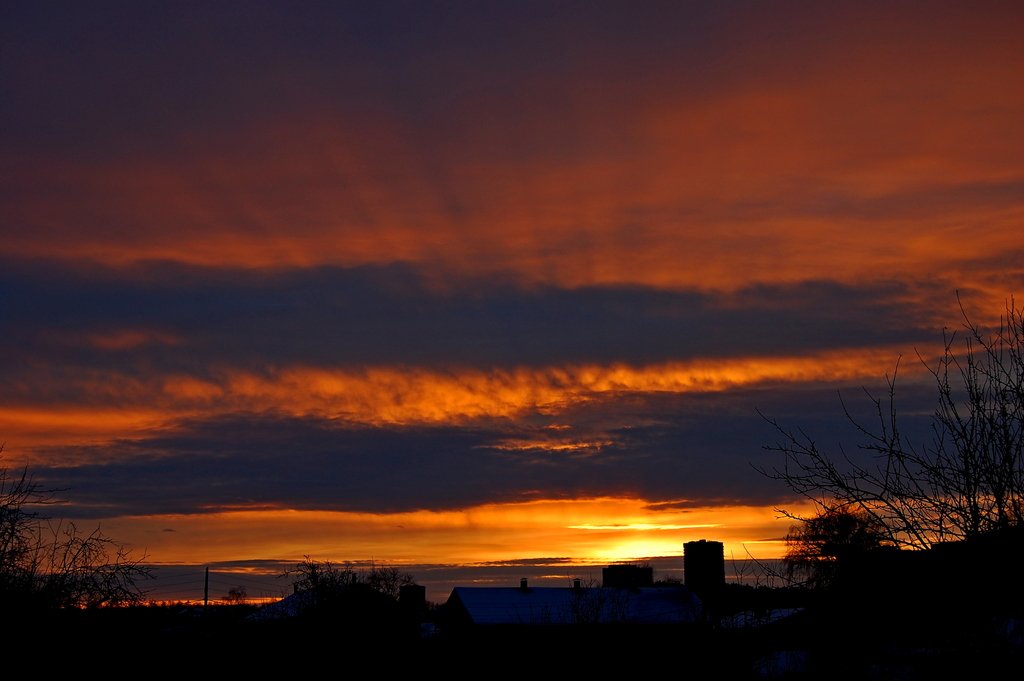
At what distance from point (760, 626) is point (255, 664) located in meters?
22.3

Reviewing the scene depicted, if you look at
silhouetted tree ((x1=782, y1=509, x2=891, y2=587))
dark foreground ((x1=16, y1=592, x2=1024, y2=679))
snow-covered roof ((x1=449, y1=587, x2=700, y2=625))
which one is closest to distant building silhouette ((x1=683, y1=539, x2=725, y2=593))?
snow-covered roof ((x1=449, y1=587, x2=700, y2=625))

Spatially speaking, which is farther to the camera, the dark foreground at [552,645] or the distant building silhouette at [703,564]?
the distant building silhouette at [703,564]

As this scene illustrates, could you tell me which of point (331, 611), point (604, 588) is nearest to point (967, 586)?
point (331, 611)

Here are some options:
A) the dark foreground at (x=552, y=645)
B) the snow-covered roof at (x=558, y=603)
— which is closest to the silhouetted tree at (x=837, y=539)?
the dark foreground at (x=552, y=645)

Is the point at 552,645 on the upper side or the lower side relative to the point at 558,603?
lower

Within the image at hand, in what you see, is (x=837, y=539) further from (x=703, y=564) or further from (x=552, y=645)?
(x=703, y=564)

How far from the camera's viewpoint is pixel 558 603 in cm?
5597

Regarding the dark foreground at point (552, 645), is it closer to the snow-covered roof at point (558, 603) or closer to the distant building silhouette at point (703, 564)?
the snow-covered roof at point (558, 603)

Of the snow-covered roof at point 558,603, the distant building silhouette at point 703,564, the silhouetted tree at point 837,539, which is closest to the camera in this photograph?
the silhouetted tree at point 837,539

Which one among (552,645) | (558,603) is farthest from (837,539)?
(558,603)

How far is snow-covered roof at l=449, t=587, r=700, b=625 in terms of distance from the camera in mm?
50781

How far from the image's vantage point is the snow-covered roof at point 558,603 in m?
50.8

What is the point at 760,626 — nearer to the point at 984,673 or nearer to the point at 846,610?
the point at 846,610

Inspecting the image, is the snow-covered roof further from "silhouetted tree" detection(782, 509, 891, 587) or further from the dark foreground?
"silhouetted tree" detection(782, 509, 891, 587)
